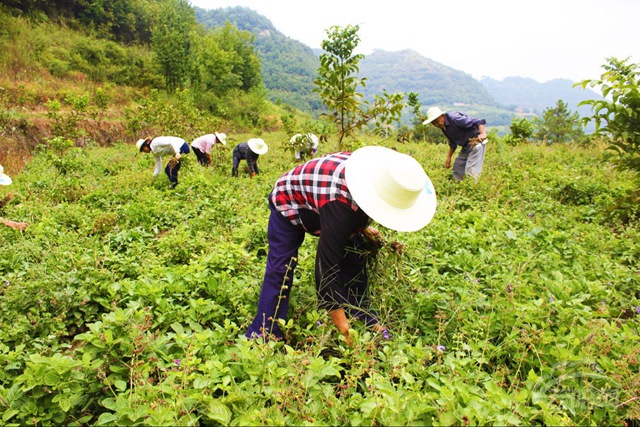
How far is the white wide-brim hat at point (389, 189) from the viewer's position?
1939 mm

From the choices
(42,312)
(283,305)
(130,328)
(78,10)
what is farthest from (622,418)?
(78,10)

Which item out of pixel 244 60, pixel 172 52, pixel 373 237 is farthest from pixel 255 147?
pixel 244 60

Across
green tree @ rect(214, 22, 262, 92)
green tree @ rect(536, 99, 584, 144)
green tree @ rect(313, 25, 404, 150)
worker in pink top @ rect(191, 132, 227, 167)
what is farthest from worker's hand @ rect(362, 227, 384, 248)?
green tree @ rect(536, 99, 584, 144)

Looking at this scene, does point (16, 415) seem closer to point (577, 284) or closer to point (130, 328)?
point (130, 328)

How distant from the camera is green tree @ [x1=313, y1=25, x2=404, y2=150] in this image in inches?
141

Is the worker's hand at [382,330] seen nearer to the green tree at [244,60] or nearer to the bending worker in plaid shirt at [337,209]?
the bending worker in plaid shirt at [337,209]

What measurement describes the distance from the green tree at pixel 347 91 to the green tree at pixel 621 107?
1.97 m

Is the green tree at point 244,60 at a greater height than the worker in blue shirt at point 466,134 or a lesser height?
greater

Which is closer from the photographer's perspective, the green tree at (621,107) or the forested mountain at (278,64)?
the green tree at (621,107)

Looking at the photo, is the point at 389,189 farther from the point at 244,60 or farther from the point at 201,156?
the point at 244,60

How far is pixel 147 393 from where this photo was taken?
64.4 inches

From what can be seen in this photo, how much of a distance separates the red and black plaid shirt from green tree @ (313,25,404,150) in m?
1.64

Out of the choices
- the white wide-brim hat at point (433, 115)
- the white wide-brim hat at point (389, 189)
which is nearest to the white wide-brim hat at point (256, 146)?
the white wide-brim hat at point (433, 115)

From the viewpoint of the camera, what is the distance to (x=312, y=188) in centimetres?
220
